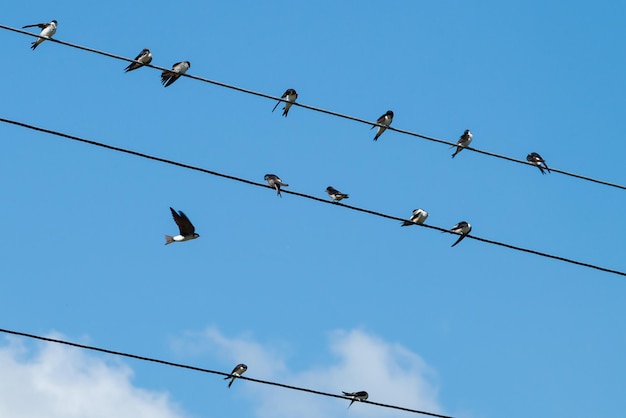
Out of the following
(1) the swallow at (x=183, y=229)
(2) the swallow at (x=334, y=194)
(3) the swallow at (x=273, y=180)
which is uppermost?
(2) the swallow at (x=334, y=194)

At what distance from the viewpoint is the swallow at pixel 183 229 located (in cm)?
1482

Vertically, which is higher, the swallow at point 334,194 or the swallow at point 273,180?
the swallow at point 334,194

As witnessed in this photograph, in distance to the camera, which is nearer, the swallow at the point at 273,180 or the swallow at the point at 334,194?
the swallow at the point at 273,180

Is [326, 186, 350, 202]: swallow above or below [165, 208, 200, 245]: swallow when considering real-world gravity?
above

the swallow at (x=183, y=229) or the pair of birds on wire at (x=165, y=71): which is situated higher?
the pair of birds on wire at (x=165, y=71)

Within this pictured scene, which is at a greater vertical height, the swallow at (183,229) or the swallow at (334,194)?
the swallow at (334,194)

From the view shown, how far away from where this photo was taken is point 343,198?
18250mm

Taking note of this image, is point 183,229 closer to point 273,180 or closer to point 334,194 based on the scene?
point 273,180

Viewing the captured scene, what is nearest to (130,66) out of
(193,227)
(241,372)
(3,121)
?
(193,227)

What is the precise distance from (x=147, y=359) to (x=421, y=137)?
10.8ft

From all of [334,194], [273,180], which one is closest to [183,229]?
[273,180]

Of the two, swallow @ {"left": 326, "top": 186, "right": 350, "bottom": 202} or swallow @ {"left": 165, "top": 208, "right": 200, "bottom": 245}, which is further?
swallow @ {"left": 326, "top": 186, "right": 350, "bottom": 202}

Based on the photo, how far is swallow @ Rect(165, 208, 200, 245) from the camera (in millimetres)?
14820

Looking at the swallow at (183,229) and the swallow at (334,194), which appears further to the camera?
the swallow at (334,194)
